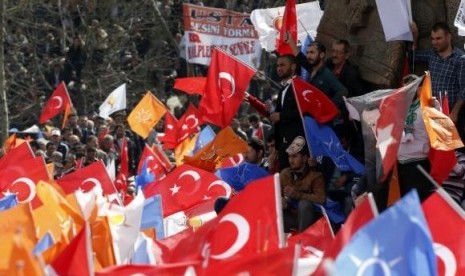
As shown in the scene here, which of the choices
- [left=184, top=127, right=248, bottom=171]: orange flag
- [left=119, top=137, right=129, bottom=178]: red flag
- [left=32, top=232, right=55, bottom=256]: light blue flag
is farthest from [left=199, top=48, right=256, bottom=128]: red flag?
[left=32, top=232, right=55, bottom=256]: light blue flag

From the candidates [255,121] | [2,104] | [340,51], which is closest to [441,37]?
[340,51]

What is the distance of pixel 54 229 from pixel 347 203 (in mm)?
3749

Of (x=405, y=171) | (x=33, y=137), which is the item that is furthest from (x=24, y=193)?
(x=33, y=137)

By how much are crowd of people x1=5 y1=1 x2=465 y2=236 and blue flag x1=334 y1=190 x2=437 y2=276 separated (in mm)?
4382

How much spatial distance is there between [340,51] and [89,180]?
275 cm

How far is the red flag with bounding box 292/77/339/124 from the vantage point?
587 inches

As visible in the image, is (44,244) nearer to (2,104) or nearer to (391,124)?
(391,124)

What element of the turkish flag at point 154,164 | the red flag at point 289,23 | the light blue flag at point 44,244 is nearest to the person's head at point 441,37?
the red flag at point 289,23

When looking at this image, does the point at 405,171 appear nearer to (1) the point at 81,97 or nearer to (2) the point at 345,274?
(2) the point at 345,274

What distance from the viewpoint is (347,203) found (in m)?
14.5

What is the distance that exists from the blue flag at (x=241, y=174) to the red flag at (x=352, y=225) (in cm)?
643

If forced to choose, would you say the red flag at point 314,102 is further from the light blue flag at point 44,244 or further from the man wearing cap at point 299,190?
the light blue flag at point 44,244

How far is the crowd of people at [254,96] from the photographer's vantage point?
45.3 ft

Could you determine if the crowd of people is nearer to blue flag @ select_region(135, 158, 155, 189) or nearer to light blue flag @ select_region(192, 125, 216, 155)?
light blue flag @ select_region(192, 125, 216, 155)
